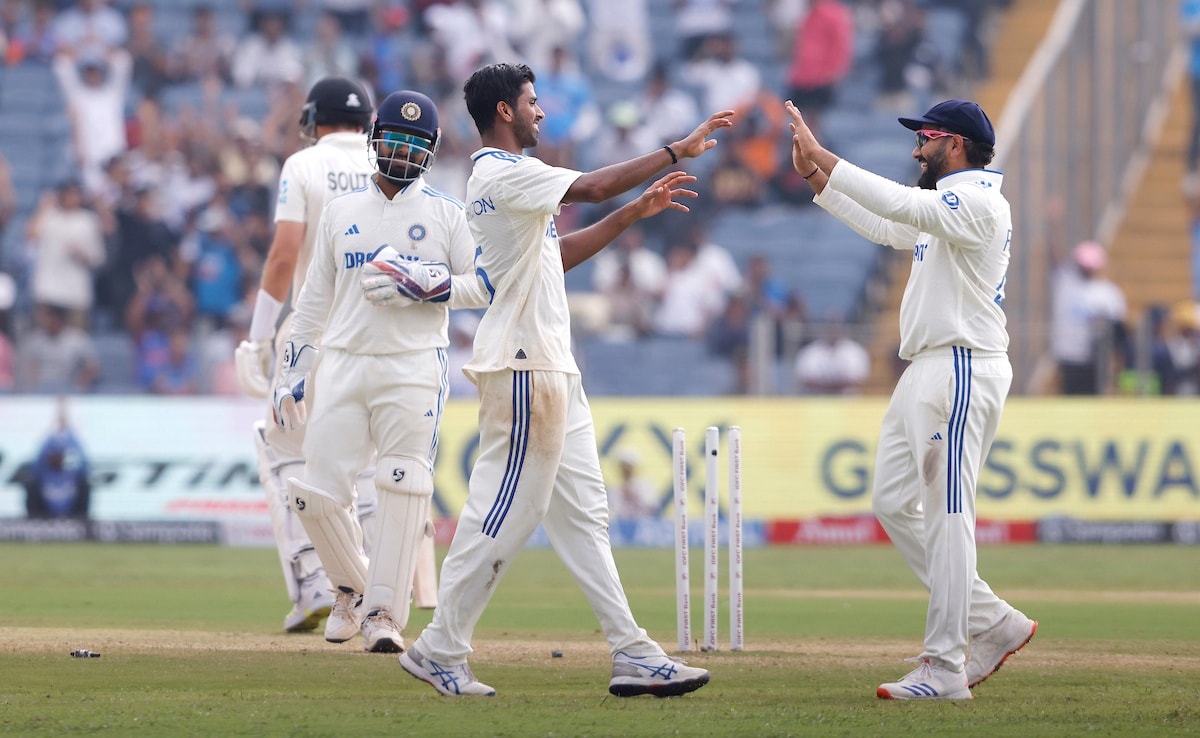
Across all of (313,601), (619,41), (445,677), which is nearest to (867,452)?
(619,41)

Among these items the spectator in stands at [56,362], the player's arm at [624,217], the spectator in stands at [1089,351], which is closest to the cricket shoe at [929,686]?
the player's arm at [624,217]

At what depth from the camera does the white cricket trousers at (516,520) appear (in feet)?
21.9

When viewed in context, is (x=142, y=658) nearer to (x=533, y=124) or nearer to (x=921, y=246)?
(x=533, y=124)

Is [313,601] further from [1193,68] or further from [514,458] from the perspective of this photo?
[1193,68]

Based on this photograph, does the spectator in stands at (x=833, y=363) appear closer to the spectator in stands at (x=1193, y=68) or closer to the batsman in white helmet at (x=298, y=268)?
the spectator in stands at (x=1193, y=68)

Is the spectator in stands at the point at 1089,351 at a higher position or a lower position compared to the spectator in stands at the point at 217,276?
lower

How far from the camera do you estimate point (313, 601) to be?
29.4 ft

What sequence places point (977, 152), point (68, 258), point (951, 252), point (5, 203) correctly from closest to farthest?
point (951, 252) → point (977, 152) → point (68, 258) → point (5, 203)

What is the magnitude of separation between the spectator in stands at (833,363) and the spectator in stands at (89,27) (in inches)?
388

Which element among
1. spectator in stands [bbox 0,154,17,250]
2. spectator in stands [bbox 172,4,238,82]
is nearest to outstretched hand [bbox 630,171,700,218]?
spectator in stands [bbox 0,154,17,250]

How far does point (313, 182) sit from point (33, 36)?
14988 mm

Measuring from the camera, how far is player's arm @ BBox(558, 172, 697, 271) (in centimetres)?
A: 669

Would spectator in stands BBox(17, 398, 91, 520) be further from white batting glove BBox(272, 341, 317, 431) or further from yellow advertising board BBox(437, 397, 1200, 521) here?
white batting glove BBox(272, 341, 317, 431)

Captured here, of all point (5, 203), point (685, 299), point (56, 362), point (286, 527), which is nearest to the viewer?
point (286, 527)
